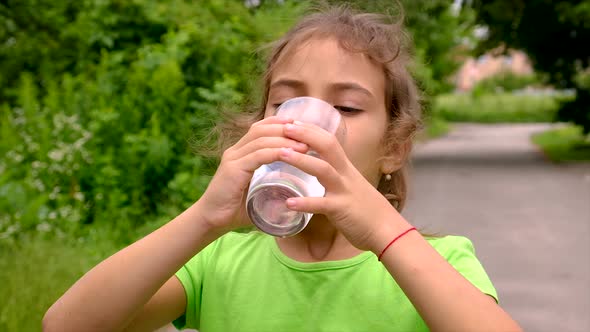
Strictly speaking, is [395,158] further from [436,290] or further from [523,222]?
[523,222]

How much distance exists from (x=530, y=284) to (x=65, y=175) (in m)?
3.59

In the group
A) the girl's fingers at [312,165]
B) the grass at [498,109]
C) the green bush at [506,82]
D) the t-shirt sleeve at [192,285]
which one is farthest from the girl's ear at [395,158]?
the green bush at [506,82]

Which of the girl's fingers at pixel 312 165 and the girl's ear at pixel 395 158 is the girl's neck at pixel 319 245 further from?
the girl's fingers at pixel 312 165

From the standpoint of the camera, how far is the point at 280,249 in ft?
6.29

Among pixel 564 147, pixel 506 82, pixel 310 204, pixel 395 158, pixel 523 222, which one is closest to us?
pixel 310 204

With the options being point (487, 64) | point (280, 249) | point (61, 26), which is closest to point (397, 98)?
point (280, 249)

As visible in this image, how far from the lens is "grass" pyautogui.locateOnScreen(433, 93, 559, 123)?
4812 cm

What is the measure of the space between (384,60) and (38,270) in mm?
2908

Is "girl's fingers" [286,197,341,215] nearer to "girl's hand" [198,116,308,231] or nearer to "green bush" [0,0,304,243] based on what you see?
"girl's hand" [198,116,308,231]

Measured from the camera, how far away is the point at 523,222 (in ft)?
32.1

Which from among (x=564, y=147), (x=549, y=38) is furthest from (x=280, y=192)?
(x=564, y=147)

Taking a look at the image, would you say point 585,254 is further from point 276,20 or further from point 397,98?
point 397,98

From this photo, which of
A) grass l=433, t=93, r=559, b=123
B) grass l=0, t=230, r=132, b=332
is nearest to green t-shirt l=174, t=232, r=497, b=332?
grass l=0, t=230, r=132, b=332

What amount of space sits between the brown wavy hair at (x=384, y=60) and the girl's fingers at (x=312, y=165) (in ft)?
1.67
